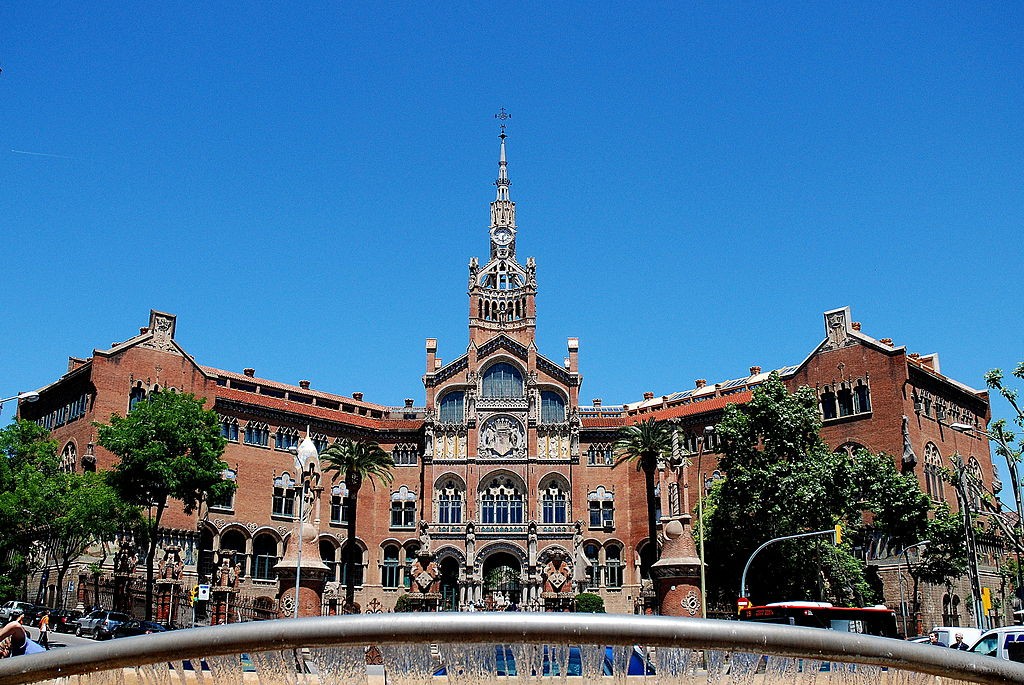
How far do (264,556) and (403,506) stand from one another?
11.0 metres

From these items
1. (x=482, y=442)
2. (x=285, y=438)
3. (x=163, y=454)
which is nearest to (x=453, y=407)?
(x=482, y=442)

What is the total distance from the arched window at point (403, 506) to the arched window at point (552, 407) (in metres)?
11.6

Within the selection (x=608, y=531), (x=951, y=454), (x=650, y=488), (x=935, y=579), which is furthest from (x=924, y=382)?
(x=608, y=531)

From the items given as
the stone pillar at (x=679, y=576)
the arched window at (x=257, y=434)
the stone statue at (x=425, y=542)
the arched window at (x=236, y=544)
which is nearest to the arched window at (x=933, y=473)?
the stone statue at (x=425, y=542)

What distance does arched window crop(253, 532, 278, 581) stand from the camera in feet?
217

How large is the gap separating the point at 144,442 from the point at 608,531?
34.9 m

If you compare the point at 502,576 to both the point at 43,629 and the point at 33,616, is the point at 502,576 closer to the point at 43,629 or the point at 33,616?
the point at 33,616

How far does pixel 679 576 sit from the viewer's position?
29750mm

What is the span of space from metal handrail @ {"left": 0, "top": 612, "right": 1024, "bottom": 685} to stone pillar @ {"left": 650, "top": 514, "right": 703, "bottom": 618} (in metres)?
23.4

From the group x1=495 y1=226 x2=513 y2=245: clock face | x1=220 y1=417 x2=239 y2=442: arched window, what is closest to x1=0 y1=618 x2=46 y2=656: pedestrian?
x1=220 y1=417 x2=239 y2=442: arched window

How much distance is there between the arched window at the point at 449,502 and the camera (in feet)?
233

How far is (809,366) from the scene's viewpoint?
64625 mm

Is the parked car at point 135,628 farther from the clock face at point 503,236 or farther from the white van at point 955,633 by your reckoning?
the clock face at point 503,236

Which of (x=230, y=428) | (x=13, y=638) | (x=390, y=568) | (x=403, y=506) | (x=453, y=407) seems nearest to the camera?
(x=13, y=638)
